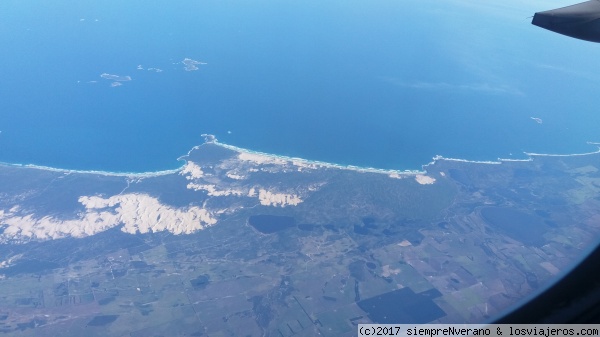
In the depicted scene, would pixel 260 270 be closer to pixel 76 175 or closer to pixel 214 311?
pixel 214 311

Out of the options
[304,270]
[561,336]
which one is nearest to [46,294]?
[304,270]

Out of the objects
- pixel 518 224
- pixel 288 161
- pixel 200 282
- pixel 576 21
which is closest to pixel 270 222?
pixel 200 282

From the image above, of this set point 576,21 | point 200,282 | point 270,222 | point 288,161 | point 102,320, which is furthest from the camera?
point 288,161

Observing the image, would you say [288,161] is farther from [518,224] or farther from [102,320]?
[102,320]

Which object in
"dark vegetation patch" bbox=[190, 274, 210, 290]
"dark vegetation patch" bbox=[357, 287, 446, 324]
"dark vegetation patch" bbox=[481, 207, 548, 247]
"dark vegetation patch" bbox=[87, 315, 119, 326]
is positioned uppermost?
"dark vegetation patch" bbox=[357, 287, 446, 324]

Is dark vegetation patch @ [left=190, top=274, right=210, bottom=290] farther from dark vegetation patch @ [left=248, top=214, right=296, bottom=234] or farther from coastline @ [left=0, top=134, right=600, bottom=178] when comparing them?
coastline @ [left=0, top=134, right=600, bottom=178]

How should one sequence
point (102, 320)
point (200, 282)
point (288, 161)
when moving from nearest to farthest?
1. point (102, 320)
2. point (200, 282)
3. point (288, 161)

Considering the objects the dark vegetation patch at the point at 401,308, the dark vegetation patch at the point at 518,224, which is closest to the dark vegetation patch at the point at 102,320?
the dark vegetation patch at the point at 401,308

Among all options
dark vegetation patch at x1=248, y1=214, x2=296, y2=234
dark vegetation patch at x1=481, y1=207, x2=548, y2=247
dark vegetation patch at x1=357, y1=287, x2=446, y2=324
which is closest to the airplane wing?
dark vegetation patch at x1=357, y1=287, x2=446, y2=324

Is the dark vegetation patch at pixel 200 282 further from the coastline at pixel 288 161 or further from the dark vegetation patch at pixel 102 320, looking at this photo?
the coastline at pixel 288 161

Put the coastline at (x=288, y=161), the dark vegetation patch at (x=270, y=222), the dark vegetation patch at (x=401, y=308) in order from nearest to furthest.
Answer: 1. the dark vegetation patch at (x=401, y=308)
2. the dark vegetation patch at (x=270, y=222)
3. the coastline at (x=288, y=161)
